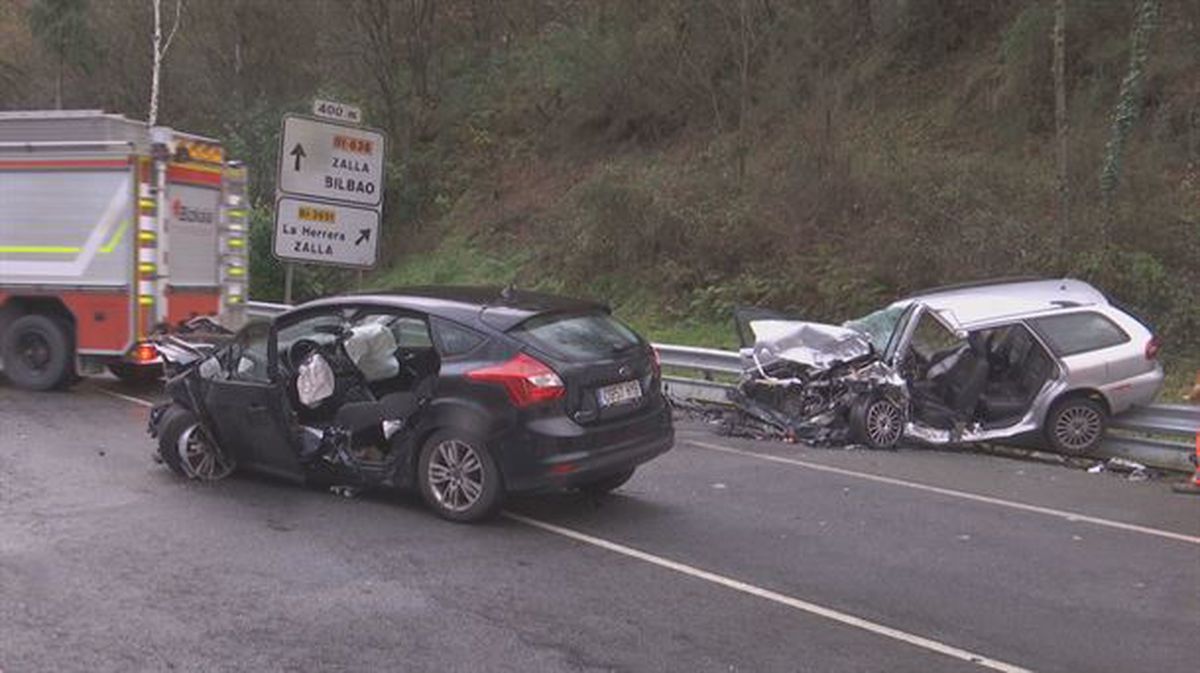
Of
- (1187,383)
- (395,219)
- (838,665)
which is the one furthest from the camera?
(395,219)

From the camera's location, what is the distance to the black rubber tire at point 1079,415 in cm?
1033

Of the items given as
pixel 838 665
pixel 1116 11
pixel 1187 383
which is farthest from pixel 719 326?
pixel 838 665

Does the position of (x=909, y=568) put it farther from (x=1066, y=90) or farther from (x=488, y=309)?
(x=1066, y=90)

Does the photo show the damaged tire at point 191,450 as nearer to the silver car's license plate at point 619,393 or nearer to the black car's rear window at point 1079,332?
the silver car's license plate at point 619,393

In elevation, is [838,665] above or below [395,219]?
below

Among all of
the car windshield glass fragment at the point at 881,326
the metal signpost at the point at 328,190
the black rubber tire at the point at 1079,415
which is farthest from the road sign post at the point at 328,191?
the black rubber tire at the point at 1079,415

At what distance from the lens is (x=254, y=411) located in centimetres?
811

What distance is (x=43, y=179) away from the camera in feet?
43.4

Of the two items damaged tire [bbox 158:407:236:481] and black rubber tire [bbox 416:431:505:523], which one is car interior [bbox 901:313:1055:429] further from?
damaged tire [bbox 158:407:236:481]

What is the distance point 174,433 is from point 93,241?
5.40 metres

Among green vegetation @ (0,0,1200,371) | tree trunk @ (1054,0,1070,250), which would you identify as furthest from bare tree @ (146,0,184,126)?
tree trunk @ (1054,0,1070,250)

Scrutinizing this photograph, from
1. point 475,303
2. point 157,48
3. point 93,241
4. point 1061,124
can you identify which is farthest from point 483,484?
point 157,48

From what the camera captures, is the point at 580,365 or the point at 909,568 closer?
the point at 909,568

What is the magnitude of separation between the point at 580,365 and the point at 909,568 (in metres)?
2.31
